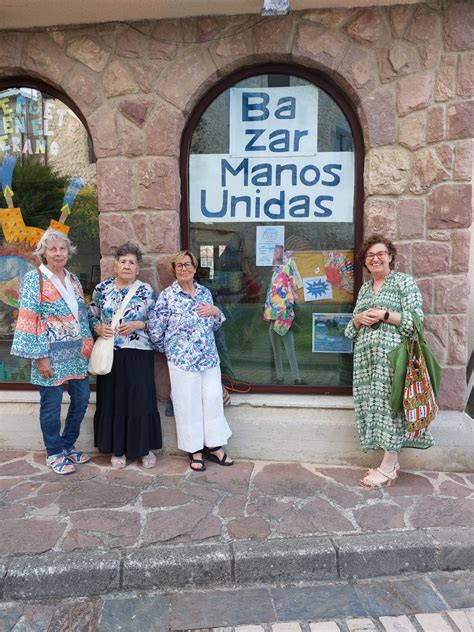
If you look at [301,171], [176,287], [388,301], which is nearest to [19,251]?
[176,287]

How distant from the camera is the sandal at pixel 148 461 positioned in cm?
401

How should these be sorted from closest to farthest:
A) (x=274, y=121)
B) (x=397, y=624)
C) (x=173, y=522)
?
(x=397, y=624)
(x=173, y=522)
(x=274, y=121)

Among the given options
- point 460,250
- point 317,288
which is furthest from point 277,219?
point 460,250

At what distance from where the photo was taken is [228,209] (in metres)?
4.34

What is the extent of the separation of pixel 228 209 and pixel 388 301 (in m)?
1.64

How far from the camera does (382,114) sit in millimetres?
3859

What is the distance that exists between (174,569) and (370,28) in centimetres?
403

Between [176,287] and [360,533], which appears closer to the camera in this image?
[360,533]

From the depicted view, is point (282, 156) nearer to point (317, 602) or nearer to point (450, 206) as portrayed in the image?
point (450, 206)

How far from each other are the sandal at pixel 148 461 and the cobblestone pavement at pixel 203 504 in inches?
2.0

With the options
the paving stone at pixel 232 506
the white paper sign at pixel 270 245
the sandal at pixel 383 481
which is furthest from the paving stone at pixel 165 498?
the white paper sign at pixel 270 245

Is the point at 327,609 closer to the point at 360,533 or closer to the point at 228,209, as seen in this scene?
the point at 360,533

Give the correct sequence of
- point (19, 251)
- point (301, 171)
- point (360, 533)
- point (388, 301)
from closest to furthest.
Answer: point (360, 533) < point (388, 301) < point (301, 171) < point (19, 251)

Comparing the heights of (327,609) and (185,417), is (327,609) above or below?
below
